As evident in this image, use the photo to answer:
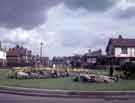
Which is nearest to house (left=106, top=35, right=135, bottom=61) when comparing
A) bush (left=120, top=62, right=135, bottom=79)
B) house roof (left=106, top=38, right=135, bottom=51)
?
house roof (left=106, top=38, right=135, bottom=51)

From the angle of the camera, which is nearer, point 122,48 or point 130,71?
point 130,71

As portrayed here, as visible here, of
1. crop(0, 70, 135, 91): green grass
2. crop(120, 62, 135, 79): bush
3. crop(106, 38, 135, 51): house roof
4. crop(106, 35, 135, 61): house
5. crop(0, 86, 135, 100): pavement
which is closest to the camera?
crop(0, 86, 135, 100): pavement

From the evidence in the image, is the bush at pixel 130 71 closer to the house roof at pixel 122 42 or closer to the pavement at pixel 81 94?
the pavement at pixel 81 94

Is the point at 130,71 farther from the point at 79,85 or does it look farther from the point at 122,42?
the point at 122,42

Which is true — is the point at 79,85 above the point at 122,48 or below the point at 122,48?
below

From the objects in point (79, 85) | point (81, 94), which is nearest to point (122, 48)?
point (79, 85)

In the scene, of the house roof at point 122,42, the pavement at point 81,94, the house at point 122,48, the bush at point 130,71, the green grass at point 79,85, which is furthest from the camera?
the house roof at point 122,42

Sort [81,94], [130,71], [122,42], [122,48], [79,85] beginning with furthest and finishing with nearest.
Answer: [122,42] → [122,48] → [130,71] → [79,85] → [81,94]

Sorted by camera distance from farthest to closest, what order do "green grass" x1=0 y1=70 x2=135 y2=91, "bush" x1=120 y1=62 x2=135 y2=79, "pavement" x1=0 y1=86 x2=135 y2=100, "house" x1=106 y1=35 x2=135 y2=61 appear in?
"house" x1=106 y1=35 x2=135 y2=61 → "bush" x1=120 y1=62 x2=135 y2=79 → "green grass" x1=0 y1=70 x2=135 y2=91 → "pavement" x1=0 y1=86 x2=135 y2=100

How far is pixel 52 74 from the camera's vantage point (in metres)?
37.9

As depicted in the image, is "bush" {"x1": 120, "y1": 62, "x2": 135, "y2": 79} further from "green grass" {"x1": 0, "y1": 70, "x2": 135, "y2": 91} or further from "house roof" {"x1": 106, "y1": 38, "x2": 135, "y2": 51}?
"house roof" {"x1": 106, "y1": 38, "x2": 135, "y2": 51}

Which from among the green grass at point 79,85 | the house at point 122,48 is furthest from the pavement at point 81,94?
the house at point 122,48

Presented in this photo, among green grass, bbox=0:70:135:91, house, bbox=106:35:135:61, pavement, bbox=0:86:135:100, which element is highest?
house, bbox=106:35:135:61

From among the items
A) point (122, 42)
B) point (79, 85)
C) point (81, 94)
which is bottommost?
point (81, 94)
